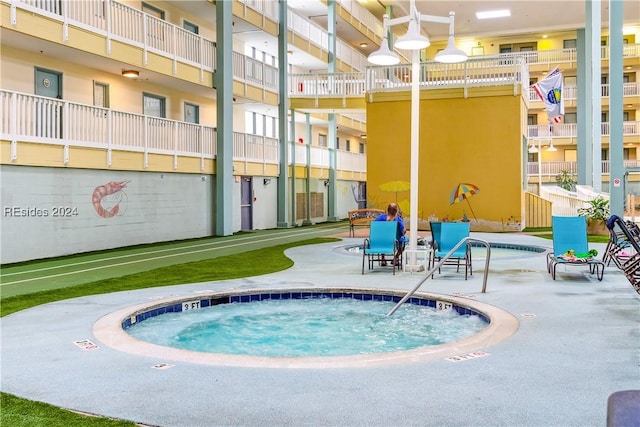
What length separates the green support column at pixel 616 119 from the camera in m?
17.5

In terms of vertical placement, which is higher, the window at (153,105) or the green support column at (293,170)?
the window at (153,105)

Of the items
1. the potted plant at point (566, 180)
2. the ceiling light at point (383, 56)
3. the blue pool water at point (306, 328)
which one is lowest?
the blue pool water at point (306, 328)

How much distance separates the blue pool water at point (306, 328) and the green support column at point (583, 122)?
85.2ft

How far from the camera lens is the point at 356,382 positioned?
468cm

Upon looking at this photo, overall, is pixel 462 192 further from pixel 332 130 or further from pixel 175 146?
pixel 332 130

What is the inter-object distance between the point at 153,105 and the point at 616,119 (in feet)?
51.3

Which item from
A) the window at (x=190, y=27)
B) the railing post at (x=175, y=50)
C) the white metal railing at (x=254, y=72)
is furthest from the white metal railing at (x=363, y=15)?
the railing post at (x=175, y=50)

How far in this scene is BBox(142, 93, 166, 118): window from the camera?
21.2 meters

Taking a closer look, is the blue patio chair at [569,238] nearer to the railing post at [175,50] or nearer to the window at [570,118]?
the railing post at [175,50]

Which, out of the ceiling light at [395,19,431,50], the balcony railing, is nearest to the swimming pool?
the ceiling light at [395,19,431,50]

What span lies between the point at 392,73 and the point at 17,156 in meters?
16.2

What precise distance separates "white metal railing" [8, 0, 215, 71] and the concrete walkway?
34.0 ft

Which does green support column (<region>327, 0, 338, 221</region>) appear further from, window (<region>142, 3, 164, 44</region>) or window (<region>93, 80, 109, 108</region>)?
window (<region>93, 80, 109, 108</region>)

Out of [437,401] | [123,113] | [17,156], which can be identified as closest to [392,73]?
[123,113]
